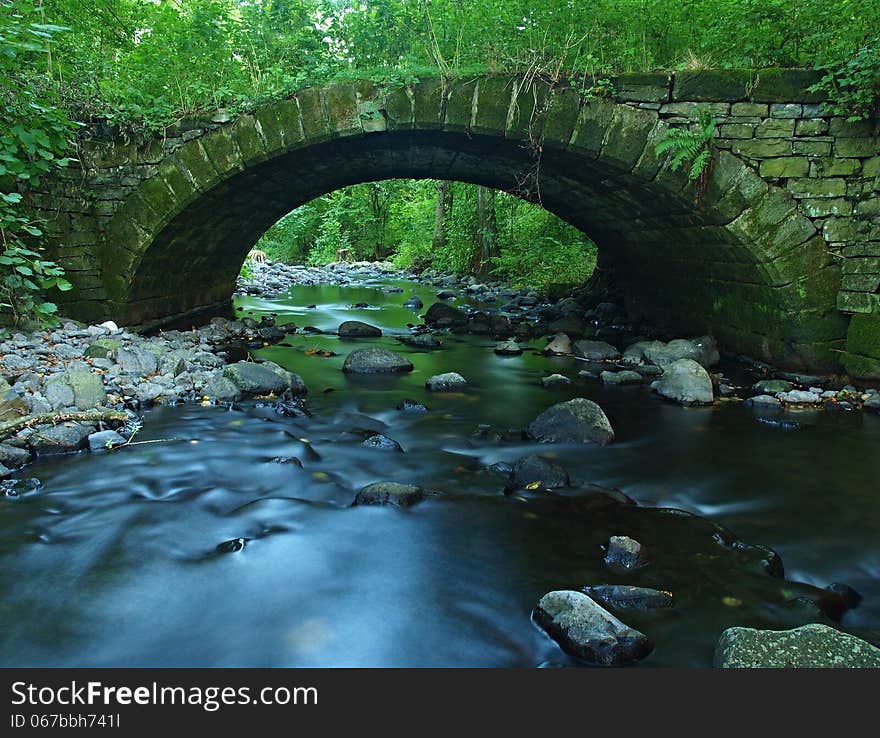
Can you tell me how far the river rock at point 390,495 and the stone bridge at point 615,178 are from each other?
434 cm

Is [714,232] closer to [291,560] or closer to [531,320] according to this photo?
[531,320]

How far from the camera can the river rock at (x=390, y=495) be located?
11.9 feet

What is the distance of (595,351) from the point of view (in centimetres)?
824

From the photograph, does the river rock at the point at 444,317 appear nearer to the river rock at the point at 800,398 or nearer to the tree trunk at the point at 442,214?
the river rock at the point at 800,398

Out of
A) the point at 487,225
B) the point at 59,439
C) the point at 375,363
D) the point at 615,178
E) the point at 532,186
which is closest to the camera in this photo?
the point at 59,439

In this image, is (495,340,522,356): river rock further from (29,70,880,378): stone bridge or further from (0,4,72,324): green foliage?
(0,4,72,324): green foliage

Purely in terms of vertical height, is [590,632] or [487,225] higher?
[487,225]

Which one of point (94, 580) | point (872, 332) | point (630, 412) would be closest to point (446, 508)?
point (94, 580)

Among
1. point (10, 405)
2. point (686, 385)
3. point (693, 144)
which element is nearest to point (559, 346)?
point (686, 385)

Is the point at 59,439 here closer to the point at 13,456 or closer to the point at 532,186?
the point at 13,456

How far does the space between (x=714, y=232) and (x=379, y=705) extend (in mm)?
6392

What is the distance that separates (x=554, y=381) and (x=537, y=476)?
3051 millimetres

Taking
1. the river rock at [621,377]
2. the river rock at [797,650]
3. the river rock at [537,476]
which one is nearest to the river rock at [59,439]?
the river rock at [537,476]

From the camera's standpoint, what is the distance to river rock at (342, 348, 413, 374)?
718 cm
